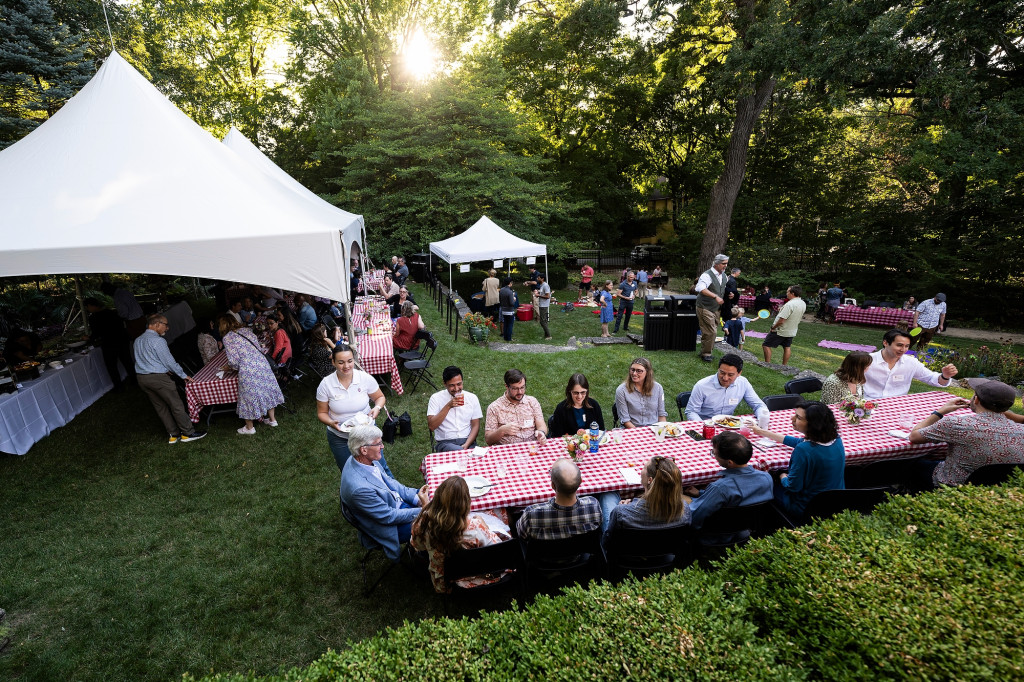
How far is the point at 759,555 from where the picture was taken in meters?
2.55

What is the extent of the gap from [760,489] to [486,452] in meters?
2.17

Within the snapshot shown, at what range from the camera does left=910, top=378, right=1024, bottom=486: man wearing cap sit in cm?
336

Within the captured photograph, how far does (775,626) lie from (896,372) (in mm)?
4437

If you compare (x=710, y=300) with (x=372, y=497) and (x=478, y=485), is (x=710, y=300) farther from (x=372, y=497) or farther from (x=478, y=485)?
(x=372, y=497)

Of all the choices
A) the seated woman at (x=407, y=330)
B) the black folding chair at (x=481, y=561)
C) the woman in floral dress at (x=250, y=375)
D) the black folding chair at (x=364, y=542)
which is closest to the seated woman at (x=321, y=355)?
the woman in floral dress at (x=250, y=375)

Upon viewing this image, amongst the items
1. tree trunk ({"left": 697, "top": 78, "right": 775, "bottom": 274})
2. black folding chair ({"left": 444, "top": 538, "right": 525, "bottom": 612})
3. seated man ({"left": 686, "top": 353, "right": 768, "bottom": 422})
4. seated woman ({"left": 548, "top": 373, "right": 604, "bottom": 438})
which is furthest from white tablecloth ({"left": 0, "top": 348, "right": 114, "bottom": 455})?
tree trunk ({"left": 697, "top": 78, "right": 775, "bottom": 274})

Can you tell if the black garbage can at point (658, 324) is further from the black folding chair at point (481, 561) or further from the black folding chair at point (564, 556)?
the black folding chair at point (481, 561)

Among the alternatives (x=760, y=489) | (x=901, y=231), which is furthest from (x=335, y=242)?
(x=901, y=231)

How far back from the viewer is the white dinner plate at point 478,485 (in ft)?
11.1

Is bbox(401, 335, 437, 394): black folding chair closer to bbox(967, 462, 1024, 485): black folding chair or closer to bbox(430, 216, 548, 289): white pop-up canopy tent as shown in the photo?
bbox(430, 216, 548, 289): white pop-up canopy tent

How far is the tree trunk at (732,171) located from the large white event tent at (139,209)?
49.4 ft

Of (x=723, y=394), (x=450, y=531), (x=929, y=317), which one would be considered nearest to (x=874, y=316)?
(x=929, y=317)

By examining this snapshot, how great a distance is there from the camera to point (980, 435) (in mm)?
3432

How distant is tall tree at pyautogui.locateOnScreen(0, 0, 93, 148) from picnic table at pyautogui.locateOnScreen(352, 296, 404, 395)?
7577 mm
